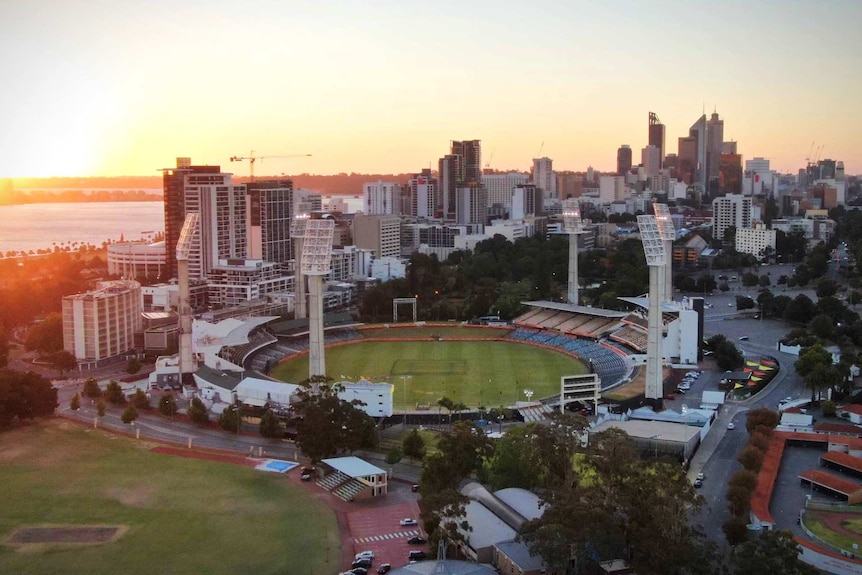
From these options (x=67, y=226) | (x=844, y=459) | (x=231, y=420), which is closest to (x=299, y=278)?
(x=231, y=420)

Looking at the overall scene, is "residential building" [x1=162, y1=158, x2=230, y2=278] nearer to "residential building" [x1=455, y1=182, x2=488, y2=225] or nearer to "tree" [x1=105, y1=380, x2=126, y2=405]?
"tree" [x1=105, y1=380, x2=126, y2=405]

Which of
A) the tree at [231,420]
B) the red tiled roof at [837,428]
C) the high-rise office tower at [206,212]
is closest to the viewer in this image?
the red tiled roof at [837,428]

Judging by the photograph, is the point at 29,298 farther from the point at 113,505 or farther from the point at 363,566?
the point at 363,566

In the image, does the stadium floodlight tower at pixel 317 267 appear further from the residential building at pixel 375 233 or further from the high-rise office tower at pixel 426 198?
the high-rise office tower at pixel 426 198

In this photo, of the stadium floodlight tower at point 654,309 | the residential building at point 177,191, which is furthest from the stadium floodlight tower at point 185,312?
the residential building at point 177,191

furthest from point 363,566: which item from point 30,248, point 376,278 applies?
point 30,248

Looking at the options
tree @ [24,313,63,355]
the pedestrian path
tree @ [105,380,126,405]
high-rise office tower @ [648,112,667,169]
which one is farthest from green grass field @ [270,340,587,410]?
high-rise office tower @ [648,112,667,169]

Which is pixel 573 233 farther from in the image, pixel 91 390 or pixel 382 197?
pixel 382 197

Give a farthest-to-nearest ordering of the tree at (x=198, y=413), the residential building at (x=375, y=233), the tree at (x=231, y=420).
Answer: the residential building at (x=375, y=233) < the tree at (x=198, y=413) < the tree at (x=231, y=420)
